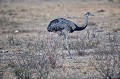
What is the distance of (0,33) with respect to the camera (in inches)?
683

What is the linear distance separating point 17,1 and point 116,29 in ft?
64.1

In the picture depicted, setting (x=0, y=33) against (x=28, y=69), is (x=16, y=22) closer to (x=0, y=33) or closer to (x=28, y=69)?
(x=0, y=33)

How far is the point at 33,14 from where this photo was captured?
24.5 meters

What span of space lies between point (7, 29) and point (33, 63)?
837 centimetres

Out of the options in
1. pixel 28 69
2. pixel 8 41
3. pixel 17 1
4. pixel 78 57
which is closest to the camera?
pixel 28 69

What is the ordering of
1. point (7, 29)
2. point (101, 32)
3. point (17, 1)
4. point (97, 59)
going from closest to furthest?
1. point (97, 59)
2. point (101, 32)
3. point (7, 29)
4. point (17, 1)

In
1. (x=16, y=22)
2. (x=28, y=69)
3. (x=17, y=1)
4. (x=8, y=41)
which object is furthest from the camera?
(x=17, y=1)

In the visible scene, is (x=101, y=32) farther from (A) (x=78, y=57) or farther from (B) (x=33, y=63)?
(B) (x=33, y=63)

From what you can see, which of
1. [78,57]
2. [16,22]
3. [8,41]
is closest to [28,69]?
[78,57]

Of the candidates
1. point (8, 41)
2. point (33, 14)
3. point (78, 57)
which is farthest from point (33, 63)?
point (33, 14)

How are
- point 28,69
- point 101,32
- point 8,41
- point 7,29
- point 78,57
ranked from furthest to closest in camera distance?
point 7,29, point 101,32, point 8,41, point 78,57, point 28,69

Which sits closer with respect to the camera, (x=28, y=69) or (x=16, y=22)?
(x=28, y=69)

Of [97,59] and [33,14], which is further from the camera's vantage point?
[33,14]

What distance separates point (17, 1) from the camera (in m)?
35.7
